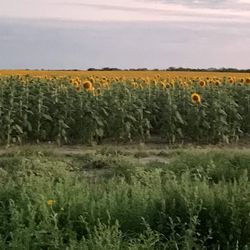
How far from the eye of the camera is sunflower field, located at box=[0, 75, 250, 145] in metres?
13.6

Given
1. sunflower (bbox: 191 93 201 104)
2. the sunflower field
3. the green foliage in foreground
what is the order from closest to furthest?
the green foliage in foreground
the sunflower field
sunflower (bbox: 191 93 201 104)

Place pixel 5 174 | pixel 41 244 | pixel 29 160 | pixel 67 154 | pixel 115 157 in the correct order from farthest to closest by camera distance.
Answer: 1. pixel 67 154
2. pixel 115 157
3. pixel 29 160
4. pixel 5 174
5. pixel 41 244

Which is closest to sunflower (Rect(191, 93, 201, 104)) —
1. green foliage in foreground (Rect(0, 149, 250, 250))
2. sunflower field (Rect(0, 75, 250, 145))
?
sunflower field (Rect(0, 75, 250, 145))

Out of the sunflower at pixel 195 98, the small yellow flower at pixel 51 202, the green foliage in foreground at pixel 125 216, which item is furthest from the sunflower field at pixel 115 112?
the small yellow flower at pixel 51 202

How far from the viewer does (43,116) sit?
13.6m

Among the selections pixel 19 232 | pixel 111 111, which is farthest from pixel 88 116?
pixel 19 232

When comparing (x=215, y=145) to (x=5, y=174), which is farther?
(x=215, y=145)

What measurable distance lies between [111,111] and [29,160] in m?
4.80

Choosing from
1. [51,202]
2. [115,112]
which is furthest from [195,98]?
[51,202]

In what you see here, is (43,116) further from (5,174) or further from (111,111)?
(5,174)

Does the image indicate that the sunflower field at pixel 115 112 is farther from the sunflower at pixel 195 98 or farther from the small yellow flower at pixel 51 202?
the small yellow flower at pixel 51 202

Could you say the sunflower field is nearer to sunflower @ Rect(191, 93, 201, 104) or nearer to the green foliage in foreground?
sunflower @ Rect(191, 93, 201, 104)

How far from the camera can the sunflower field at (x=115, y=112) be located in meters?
13.6

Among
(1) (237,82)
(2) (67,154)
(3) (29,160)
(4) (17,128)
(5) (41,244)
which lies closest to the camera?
(5) (41,244)
